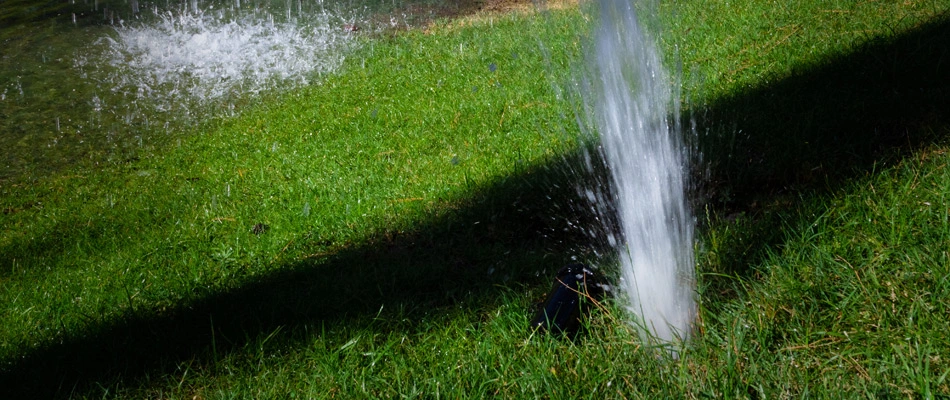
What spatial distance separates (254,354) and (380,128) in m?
2.40

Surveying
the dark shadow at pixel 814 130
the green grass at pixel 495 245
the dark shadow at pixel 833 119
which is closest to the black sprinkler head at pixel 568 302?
the green grass at pixel 495 245

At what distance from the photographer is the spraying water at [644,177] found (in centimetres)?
223

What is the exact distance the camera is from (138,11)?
941 cm

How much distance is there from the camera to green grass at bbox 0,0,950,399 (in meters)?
1.97

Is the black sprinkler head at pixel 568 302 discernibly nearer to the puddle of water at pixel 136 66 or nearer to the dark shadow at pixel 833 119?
the dark shadow at pixel 833 119

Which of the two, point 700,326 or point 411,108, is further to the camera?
point 411,108

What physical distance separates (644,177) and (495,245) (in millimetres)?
623

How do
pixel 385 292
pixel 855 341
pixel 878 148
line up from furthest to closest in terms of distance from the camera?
pixel 878 148
pixel 385 292
pixel 855 341

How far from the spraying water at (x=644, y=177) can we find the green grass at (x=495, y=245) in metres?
0.09

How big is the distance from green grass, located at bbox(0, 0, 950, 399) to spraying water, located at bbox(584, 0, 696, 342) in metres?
0.09

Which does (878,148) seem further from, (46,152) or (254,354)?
(46,152)

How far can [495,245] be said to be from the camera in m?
2.93

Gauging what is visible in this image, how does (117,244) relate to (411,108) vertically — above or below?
below

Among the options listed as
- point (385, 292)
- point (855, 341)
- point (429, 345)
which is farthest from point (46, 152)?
point (855, 341)
